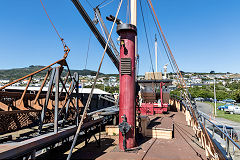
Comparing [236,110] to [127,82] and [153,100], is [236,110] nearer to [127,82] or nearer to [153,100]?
[153,100]

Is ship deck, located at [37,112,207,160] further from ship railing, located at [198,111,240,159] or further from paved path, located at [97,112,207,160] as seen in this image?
ship railing, located at [198,111,240,159]

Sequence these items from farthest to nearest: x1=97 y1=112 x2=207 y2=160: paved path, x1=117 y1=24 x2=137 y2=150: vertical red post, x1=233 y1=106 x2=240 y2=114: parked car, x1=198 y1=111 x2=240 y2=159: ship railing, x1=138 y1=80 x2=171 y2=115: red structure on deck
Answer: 1. x1=233 y1=106 x2=240 y2=114: parked car
2. x1=138 y1=80 x2=171 y2=115: red structure on deck
3. x1=117 y1=24 x2=137 y2=150: vertical red post
4. x1=97 y1=112 x2=207 y2=160: paved path
5. x1=198 y1=111 x2=240 y2=159: ship railing

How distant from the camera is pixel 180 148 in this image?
6.07 metres

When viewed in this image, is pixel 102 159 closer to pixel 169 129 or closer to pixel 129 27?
pixel 169 129

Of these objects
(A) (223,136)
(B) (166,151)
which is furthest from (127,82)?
(A) (223,136)

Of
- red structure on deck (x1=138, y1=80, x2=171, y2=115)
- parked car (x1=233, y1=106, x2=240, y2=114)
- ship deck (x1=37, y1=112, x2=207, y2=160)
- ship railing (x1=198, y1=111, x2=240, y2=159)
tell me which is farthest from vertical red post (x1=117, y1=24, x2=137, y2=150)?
parked car (x1=233, y1=106, x2=240, y2=114)

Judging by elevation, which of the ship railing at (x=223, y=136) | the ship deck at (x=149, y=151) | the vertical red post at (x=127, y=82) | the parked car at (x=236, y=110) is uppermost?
the vertical red post at (x=127, y=82)

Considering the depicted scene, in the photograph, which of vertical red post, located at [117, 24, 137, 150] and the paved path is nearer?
the paved path

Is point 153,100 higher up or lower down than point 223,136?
higher up

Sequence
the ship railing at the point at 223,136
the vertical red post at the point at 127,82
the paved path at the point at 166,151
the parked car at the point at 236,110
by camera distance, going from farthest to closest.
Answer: the parked car at the point at 236,110
the vertical red post at the point at 127,82
the paved path at the point at 166,151
the ship railing at the point at 223,136

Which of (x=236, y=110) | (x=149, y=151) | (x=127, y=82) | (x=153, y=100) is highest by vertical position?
(x=127, y=82)

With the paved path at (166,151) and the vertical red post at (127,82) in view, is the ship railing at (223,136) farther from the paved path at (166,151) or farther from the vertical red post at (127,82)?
the vertical red post at (127,82)

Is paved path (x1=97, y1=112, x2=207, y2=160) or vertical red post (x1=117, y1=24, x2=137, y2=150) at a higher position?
vertical red post (x1=117, y1=24, x2=137, y2=150)

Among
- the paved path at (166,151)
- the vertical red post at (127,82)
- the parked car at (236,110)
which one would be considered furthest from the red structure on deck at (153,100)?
the parked car at (236,110)
